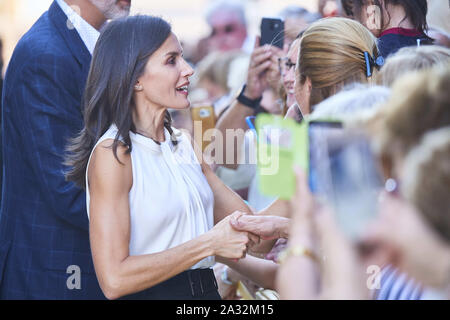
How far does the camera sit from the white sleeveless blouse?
6.34ft

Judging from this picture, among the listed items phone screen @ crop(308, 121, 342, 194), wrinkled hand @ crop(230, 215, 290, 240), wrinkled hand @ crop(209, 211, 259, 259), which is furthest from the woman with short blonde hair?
phone screen @ crop(308, 121, 342, 194)

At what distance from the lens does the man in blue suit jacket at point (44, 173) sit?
7.62 feet

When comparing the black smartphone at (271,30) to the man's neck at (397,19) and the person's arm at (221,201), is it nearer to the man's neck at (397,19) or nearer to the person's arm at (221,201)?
the man's neck at (397,19)

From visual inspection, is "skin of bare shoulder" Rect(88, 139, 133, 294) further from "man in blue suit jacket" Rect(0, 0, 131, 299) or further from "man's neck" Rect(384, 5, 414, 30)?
"man's neck" Rect(384, 5, 414, 30)

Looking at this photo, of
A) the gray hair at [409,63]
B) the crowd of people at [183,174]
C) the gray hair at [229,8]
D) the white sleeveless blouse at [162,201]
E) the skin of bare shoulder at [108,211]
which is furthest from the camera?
the gray hair at [229,8]

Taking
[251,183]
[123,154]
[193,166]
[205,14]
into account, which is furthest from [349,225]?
[205,14]

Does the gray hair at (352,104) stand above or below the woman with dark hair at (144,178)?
above

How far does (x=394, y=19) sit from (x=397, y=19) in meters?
0.01

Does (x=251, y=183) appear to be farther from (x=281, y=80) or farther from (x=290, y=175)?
(x=290, y=175)

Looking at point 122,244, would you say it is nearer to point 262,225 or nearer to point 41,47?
A: point 262,225

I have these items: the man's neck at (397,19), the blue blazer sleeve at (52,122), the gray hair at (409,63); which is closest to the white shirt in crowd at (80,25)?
the blue blazer sleeve at (52,122)

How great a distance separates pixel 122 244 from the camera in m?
1.83

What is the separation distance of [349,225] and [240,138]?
2364 millimetres

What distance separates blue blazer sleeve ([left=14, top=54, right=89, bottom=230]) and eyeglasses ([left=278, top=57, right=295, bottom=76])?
0.90 meters
